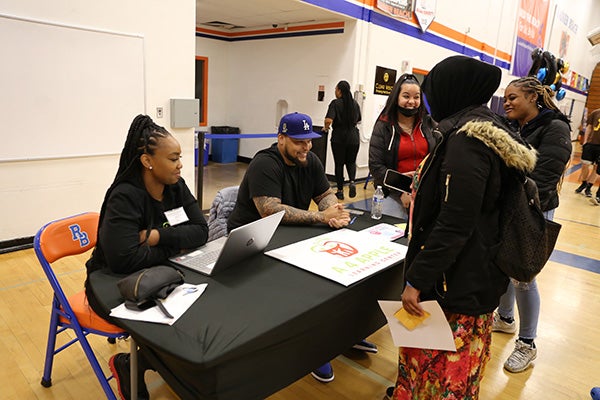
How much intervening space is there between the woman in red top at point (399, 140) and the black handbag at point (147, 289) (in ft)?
5.14

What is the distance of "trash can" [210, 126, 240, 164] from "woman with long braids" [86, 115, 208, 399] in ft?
21.0

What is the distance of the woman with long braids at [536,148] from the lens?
79.1 inches

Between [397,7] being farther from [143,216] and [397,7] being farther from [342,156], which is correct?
[143,216]

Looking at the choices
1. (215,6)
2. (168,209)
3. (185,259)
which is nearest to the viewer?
(185,259)

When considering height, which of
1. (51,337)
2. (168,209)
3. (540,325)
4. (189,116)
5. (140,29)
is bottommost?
(540,325)

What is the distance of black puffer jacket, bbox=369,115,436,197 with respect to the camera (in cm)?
246

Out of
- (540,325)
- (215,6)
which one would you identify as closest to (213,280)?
(540,325)

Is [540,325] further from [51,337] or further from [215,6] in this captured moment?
[215,6]

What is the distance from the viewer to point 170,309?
1138mm

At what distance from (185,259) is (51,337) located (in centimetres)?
79

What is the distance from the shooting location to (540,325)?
271cm

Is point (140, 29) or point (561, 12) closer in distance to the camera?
point (140, 29)

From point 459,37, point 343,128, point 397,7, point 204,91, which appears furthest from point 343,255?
point 459,37

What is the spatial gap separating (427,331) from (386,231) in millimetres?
691
